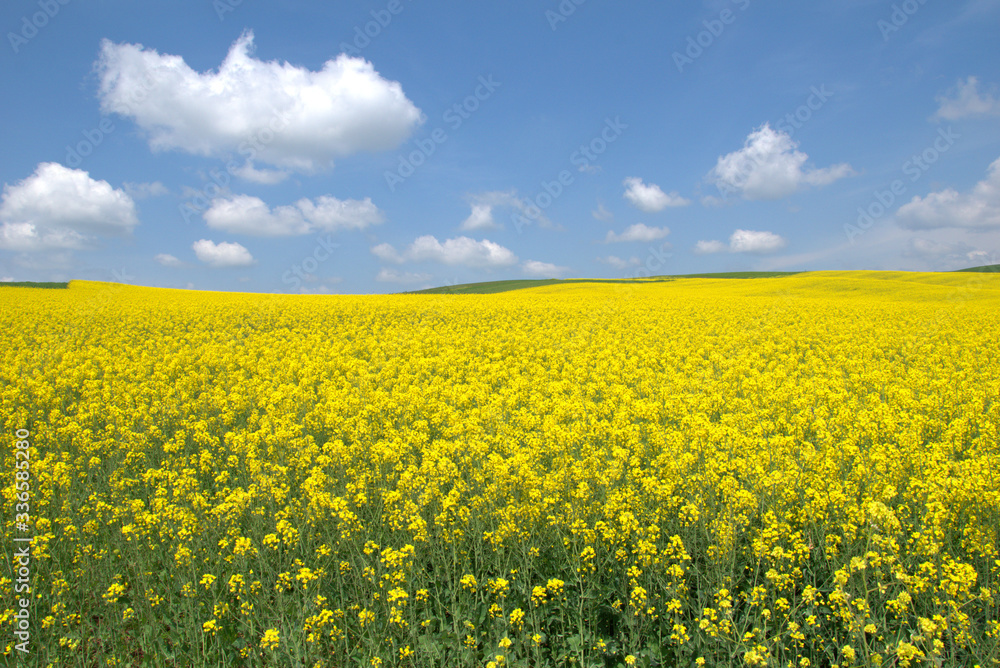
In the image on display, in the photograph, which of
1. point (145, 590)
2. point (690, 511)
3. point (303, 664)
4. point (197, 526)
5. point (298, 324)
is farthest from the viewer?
point (298, 324)

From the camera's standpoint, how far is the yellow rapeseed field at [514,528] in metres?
3.56

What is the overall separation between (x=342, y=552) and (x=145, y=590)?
1.58 meters

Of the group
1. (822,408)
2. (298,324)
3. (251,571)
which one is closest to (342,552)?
(251,571)

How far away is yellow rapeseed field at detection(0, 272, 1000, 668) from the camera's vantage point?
3.56 meters

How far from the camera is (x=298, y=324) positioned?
19.5 m

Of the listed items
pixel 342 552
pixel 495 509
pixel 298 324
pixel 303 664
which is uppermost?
pixel 298 324

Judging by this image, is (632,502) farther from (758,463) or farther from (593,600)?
(758,463)

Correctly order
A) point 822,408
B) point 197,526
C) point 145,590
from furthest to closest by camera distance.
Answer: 1. point 822,408
2. point 197,526
3. point 145,590

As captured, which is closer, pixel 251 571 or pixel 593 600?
pixel 593 600

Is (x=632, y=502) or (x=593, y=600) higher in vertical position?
(x=632, y=502)

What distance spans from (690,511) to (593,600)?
1.18 metres

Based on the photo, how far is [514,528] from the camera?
4.18 m

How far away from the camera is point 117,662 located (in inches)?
143

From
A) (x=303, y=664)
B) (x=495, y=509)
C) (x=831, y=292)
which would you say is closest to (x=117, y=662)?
(x=303, y=664)
